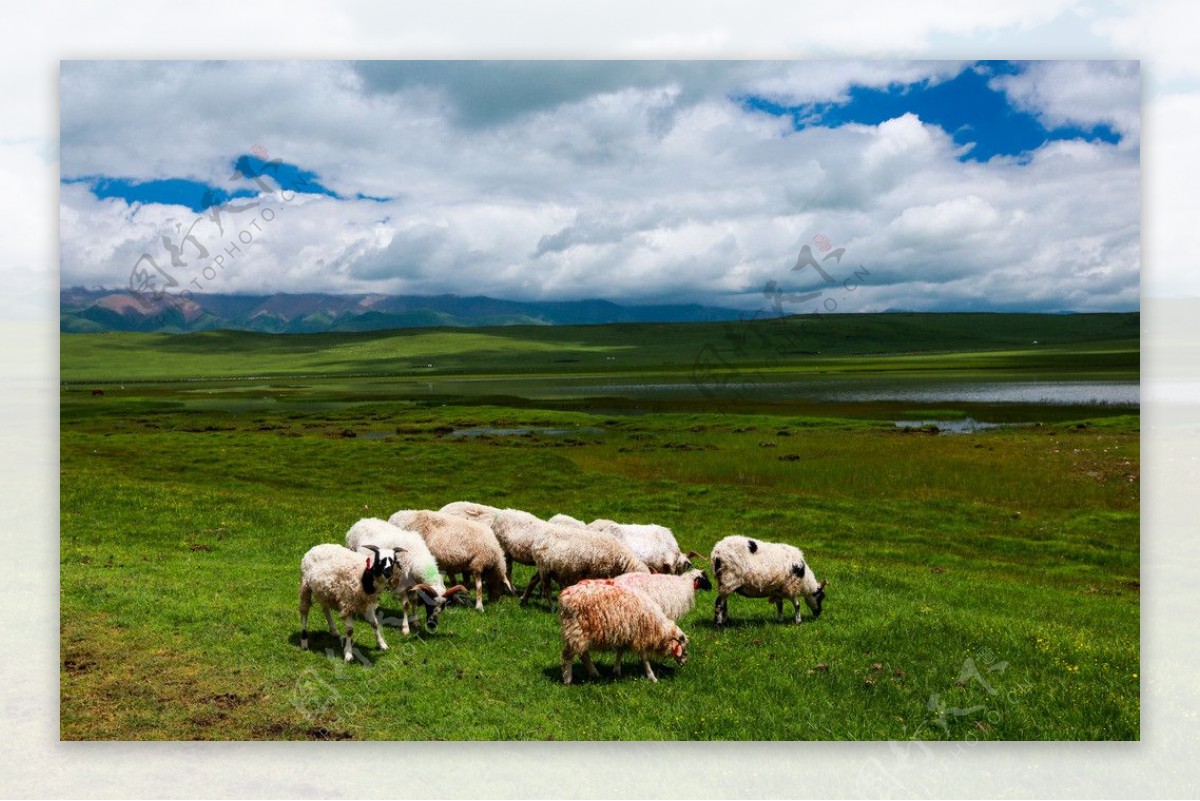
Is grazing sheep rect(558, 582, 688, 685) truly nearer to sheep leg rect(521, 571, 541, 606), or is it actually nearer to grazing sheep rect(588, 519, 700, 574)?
sheep leg rect(521, 571, 541, 606)

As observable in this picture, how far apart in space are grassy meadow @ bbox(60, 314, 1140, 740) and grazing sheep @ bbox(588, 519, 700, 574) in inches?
38.4

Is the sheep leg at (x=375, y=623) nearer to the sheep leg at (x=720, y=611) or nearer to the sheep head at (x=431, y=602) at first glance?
the sheep head at (x=431, y=602)

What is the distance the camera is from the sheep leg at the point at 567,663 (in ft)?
37.2

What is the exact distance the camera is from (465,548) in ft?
50.5

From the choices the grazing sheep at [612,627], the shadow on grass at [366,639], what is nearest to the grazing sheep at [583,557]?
the shadow on grass at [366,639]

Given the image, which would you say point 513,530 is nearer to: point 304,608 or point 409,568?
point 409,568

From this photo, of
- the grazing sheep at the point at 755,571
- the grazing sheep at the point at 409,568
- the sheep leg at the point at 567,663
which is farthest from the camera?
the grazing sheep at the point at 755,571

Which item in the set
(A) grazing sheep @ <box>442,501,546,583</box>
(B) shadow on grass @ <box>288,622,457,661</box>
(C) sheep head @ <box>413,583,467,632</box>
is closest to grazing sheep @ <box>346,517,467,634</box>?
(C) sheep head @ <box>413,583,467,632</box>

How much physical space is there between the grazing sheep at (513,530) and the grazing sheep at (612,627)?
4.78 m

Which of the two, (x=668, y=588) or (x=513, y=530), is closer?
(x=668, y=588)

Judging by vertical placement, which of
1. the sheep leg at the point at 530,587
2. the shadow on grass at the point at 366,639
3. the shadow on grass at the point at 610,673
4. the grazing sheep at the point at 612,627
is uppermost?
the grazing sheep at the point at 612,627

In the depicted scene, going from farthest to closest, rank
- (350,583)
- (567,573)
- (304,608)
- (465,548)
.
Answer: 1. (465,548)
2. (567,573)
3. (304,608)
4. (350,583)

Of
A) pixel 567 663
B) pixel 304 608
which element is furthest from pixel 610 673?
pixel 304 608

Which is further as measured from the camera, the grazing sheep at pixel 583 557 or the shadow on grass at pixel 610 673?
the grazing sheep at pixel 583 557
